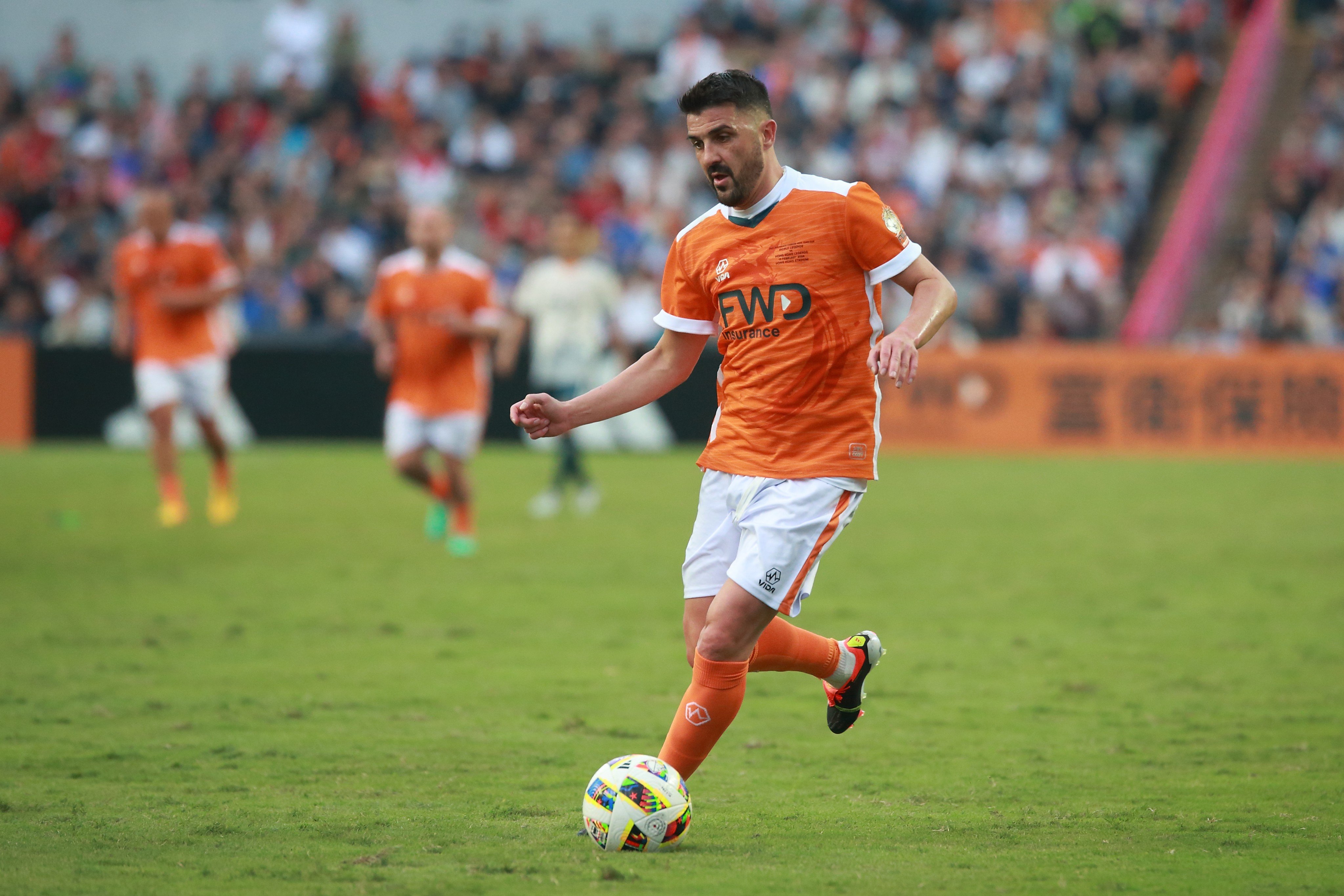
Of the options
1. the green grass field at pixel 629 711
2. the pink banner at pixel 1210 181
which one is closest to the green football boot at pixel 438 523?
the green grass field at pixel 629 711

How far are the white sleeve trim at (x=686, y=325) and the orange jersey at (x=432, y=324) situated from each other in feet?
21.5

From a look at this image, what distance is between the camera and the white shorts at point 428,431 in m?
11.6

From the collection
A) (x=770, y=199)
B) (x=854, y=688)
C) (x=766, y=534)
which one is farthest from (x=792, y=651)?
(x=770, y=199)

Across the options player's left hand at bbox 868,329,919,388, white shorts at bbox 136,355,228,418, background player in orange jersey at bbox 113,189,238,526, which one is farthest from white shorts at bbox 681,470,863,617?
white shorts at bbox 136,355,228,418

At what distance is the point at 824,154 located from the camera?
76.0 ft

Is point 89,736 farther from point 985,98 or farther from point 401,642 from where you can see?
point 985,98

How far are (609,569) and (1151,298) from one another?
13486 millimetres

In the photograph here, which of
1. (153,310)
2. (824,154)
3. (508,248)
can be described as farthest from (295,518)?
(824,154)

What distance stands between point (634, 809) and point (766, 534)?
3.07 feet

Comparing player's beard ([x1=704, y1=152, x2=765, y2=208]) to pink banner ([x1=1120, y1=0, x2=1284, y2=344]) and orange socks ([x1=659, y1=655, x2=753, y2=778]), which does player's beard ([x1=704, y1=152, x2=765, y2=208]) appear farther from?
pink banner ([x1=1120, y1=0, x2=1284, y2=344])

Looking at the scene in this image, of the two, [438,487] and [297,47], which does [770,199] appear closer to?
[438,487]

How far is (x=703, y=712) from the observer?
4.87 m

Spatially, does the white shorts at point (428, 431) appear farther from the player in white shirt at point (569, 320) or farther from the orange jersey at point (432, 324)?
the player in white shirt at point (569, 320)

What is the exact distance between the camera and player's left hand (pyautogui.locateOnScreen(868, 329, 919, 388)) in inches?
170
